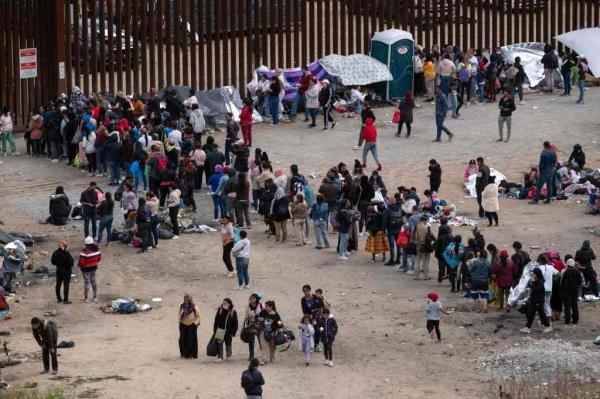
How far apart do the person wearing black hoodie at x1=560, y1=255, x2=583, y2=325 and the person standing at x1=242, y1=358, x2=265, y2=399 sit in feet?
22.8

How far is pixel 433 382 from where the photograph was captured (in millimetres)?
28172

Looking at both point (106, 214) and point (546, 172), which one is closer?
point (106, 214)

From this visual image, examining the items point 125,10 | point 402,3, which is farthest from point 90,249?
point 402,3

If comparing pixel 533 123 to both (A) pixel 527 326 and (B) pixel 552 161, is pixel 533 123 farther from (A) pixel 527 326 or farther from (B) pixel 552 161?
(A) pixel 527 326

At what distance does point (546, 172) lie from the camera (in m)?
38.7

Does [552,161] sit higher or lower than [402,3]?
lower

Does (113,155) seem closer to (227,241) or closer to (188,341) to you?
(227,241)

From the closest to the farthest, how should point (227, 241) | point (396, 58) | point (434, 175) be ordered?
point (227, 241)
point (434, 175)
point (396, 58)

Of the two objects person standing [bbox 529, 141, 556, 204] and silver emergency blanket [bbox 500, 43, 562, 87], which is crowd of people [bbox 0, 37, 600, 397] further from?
silver emergency blanket [bbox 500, 43, 562, 87]

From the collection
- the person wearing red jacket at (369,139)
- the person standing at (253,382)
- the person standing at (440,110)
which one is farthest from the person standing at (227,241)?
the person standing at (440,110)

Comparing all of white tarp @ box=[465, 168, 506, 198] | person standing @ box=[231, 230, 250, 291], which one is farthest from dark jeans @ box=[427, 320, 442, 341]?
white tarp @ box=[465, 168, 506, 198]

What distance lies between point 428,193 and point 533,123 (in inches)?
449

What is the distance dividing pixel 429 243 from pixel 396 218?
1272 mm

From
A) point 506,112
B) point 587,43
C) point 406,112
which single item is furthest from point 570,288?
point 587,43
